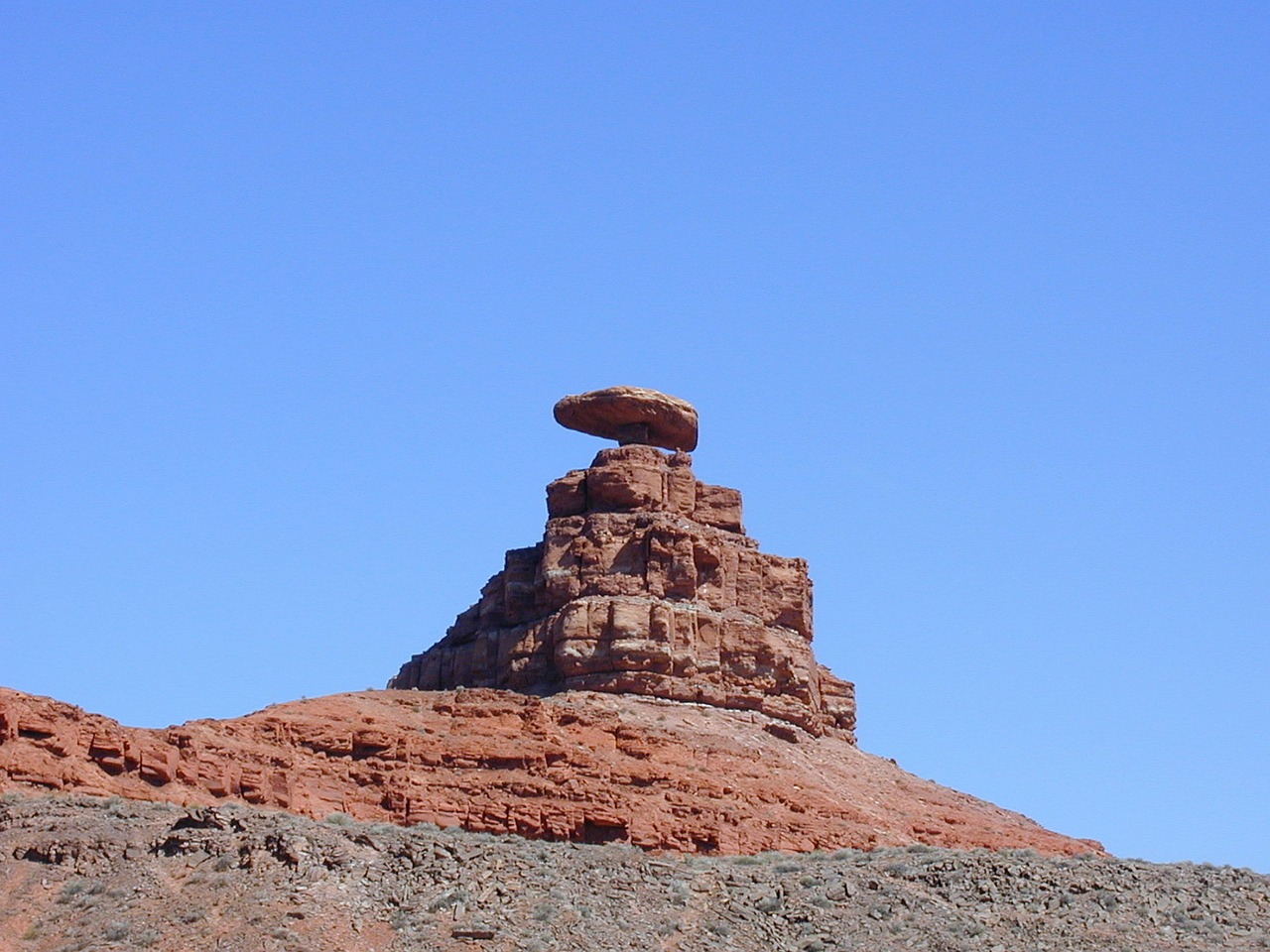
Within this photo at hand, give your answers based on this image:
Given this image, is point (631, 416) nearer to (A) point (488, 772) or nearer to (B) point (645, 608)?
(B) point (645, 608)

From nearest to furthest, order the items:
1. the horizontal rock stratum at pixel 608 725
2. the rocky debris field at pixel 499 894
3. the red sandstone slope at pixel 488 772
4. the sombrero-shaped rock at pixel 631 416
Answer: the rocky debris field at pixel 499 894 → the red sandstone slope at pixel 488 772 → the horizontal rock stratum at pixel 608 725 → the sombrero-shaped rock at pixel 631 416

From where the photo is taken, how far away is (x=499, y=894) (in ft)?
221

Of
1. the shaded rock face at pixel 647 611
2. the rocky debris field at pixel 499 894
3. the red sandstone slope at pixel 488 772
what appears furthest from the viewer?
the shaded rock face at pixel 647 611

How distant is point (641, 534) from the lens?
292 feet

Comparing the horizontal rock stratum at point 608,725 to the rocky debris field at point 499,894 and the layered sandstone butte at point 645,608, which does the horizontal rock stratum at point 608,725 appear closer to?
the layered sandstone butte at point 645,608

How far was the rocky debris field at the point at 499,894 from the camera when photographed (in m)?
64.5

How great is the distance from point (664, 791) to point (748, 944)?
1068cm

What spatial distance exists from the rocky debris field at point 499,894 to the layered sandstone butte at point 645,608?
14161 millimetres

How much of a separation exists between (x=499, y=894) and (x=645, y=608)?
826 inches

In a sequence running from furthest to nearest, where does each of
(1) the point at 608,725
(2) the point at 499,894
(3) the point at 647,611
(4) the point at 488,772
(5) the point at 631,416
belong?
(5) the point at 631,416, (3) the point at 647,611, (1) the point at 608,725, (4) the point at 488,772, (2) the point at 499,894

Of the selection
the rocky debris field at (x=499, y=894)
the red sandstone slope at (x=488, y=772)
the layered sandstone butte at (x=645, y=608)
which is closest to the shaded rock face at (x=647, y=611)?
the layered sandstone butte at (x=645, y=608)

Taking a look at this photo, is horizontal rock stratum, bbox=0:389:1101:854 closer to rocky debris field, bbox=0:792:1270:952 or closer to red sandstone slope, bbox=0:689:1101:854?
red sandstone slope, bbox=0:689:1101:854

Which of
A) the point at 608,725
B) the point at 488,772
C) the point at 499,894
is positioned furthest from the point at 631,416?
the point at 499,894

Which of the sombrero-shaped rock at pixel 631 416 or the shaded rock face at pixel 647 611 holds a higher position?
the sombrero-shaped rock at pixel 631 416
